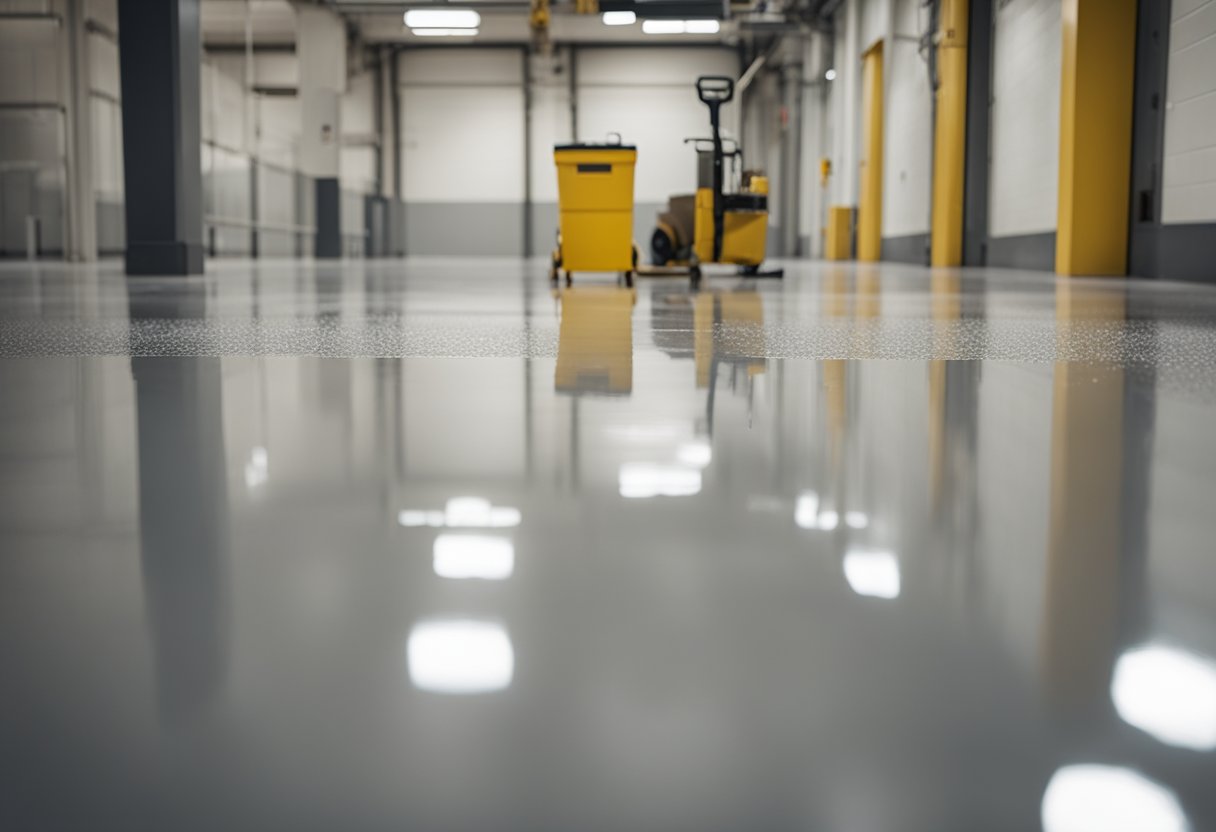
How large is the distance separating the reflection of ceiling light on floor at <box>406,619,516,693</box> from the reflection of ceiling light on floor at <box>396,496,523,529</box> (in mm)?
283

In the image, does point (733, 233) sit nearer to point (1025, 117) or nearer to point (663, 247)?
point (663, 247)

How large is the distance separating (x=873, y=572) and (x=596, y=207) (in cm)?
740

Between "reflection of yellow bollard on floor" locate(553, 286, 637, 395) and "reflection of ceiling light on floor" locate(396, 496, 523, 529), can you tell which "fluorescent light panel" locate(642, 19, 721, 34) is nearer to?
"reflection of yellow bollard on floor" locate(553, 286, 637, 395)

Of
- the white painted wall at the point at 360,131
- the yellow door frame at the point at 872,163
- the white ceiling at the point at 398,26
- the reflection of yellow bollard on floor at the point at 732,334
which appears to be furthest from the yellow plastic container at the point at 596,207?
the white painted wall at the point at 360,131

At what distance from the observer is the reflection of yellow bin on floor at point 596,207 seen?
7.92 meters

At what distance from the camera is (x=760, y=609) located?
0.73 m

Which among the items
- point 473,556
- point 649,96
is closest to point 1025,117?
point 473,556

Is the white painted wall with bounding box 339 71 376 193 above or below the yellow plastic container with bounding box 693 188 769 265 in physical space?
above

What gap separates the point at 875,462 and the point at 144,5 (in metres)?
8.66

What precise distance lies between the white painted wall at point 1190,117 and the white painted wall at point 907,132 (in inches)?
244

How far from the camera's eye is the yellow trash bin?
7.92m

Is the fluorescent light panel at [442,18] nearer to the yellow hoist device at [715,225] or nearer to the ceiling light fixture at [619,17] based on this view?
the ceiling light fixture at [619,17]

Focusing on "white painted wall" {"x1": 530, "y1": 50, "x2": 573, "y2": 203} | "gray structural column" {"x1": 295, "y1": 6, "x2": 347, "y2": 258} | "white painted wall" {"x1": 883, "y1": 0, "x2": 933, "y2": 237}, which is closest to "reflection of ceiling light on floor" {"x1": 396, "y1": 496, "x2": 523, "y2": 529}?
"white painted wall" {"x1": 883, "y1": 0, "x2": 933, "y2": 237}

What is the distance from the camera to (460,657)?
0.64m
